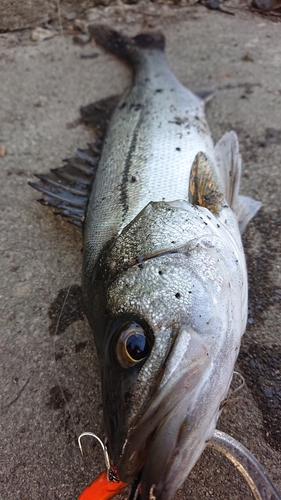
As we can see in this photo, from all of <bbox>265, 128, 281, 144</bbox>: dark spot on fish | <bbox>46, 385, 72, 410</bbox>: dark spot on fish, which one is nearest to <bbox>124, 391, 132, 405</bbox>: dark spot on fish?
<bbox>46, 385, 72, 410</bbox>: dark spot on fish

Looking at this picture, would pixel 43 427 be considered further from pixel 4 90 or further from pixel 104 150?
pixel 4 90

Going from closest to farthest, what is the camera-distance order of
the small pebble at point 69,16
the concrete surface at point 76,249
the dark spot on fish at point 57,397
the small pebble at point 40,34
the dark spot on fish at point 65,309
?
the concrete surface at point 76,249 → the dark spot on fish at point 57,397 → the dark spot on fish at point 65,309 → the small pebble at point 40,34 → the small pebble at point 69,16

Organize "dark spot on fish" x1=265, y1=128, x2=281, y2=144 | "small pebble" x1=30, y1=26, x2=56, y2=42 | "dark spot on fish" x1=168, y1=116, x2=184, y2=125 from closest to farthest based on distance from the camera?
"dark spot on fish" x1=168, y1=116, x2=184, y2=125 < "dark spot on fish" x1=265, y1=128, x2=281, y2=144 < "small pebble" x1=30, y1=26, x2=56, y2=42

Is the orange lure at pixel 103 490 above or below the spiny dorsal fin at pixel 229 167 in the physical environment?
below

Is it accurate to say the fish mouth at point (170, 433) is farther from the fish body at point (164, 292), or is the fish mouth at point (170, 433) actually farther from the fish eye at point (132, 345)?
the fish eye at point (132, 345)

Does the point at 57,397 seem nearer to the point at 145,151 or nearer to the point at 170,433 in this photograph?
the point at 170,433

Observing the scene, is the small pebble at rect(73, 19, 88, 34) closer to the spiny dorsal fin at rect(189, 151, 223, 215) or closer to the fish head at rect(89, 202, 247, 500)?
the spiny dorsal fin at rect(189, 151, 223, 215)

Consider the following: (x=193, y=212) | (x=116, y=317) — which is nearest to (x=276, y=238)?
(x=193, y=212)

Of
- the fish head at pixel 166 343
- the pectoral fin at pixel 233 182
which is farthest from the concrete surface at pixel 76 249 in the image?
the fish head at pixel 166 343

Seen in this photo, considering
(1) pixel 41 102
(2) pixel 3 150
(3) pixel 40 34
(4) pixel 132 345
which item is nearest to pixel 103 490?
(4) pixel 132 345
